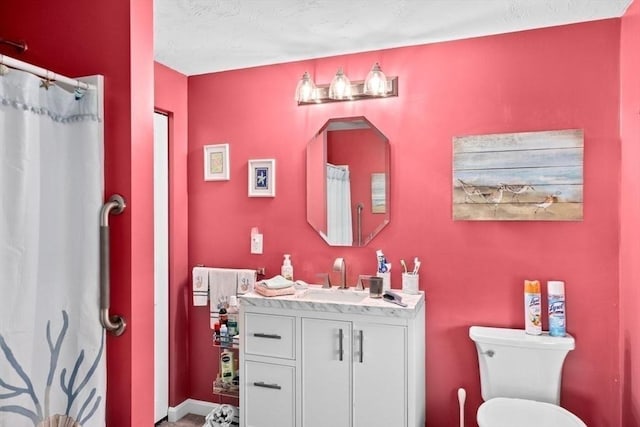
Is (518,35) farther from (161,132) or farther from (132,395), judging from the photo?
(132,395)

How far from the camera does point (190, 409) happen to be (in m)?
3.09

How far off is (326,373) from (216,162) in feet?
5.28

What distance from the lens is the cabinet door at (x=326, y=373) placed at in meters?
2.25

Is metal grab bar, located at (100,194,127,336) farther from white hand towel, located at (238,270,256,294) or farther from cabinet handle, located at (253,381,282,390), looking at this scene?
white hand towel, located at (238,270,256,294)

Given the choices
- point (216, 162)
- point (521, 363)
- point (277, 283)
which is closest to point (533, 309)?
point (521, 363)

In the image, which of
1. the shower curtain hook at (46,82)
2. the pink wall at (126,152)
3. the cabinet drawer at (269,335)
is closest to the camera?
the shower curtain hook at (46,82)

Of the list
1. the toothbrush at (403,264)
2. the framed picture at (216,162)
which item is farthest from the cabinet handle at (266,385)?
the framed picture at (216,162)

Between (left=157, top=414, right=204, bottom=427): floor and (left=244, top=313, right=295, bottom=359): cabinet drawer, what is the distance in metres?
0.93

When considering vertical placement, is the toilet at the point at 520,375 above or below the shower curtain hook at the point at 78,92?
below

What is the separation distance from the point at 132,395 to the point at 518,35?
2.53 meters

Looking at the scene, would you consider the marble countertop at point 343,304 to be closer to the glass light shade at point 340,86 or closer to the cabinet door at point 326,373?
the cabinet door at point 326,373

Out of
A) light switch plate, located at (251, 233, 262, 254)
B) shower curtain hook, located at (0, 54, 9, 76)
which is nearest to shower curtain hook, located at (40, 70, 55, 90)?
shower curtain hook, located at (0, 54, 9, 76)

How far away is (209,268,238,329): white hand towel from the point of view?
9.42 feet

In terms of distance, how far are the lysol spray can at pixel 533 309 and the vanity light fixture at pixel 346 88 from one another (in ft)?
4.37
